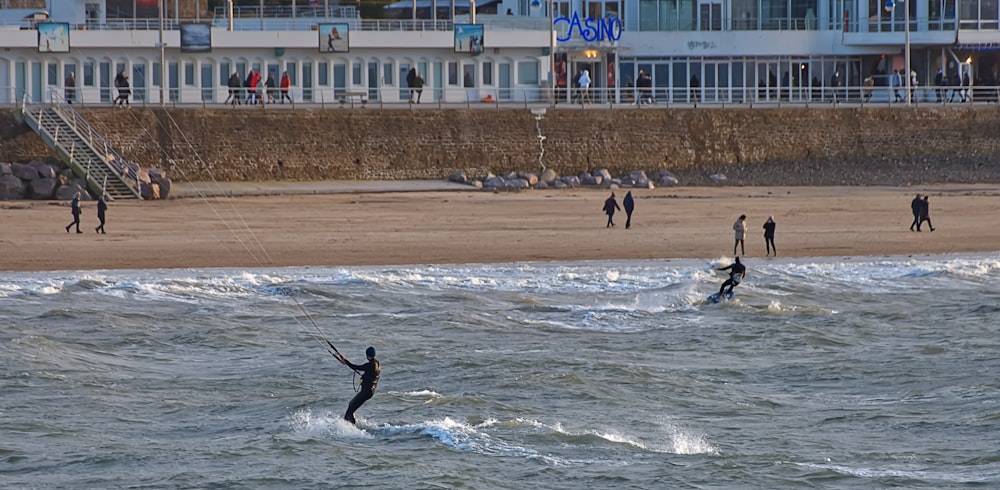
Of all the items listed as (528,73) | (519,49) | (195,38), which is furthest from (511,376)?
(528,73)

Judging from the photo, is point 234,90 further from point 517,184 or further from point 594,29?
point 594,29

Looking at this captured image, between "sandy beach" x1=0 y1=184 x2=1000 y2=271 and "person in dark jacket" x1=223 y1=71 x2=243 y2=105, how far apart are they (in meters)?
6.18

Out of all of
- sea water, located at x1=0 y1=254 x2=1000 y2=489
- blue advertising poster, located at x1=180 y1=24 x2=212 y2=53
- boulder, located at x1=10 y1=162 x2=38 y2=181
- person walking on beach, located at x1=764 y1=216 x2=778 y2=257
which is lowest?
sea water, located at x1=0 y1=254 x2=1000 y2=489

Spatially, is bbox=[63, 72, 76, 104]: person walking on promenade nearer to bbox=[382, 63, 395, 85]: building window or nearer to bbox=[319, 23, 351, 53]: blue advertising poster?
bbox=[319, 23, 351, 53]: blue advertising poster

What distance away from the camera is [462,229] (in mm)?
Result: 31078

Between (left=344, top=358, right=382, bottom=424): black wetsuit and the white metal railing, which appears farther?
the white metal railing

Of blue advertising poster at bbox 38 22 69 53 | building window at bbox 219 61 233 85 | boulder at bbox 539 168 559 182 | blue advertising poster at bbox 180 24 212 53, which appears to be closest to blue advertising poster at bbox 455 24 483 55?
boulder at bbox 539 168 559 182

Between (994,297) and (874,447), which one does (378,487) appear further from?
(994,297)

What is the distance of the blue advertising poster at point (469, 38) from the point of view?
45.2 metres

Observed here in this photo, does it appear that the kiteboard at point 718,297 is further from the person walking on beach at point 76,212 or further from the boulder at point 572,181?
the boulder at point 572,181

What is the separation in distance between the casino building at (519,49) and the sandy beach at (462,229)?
8.05m

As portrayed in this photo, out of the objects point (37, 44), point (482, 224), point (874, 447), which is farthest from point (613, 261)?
point (37, 44)

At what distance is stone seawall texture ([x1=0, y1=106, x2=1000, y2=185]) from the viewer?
40.1 meters

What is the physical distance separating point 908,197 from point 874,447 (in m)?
24.0
